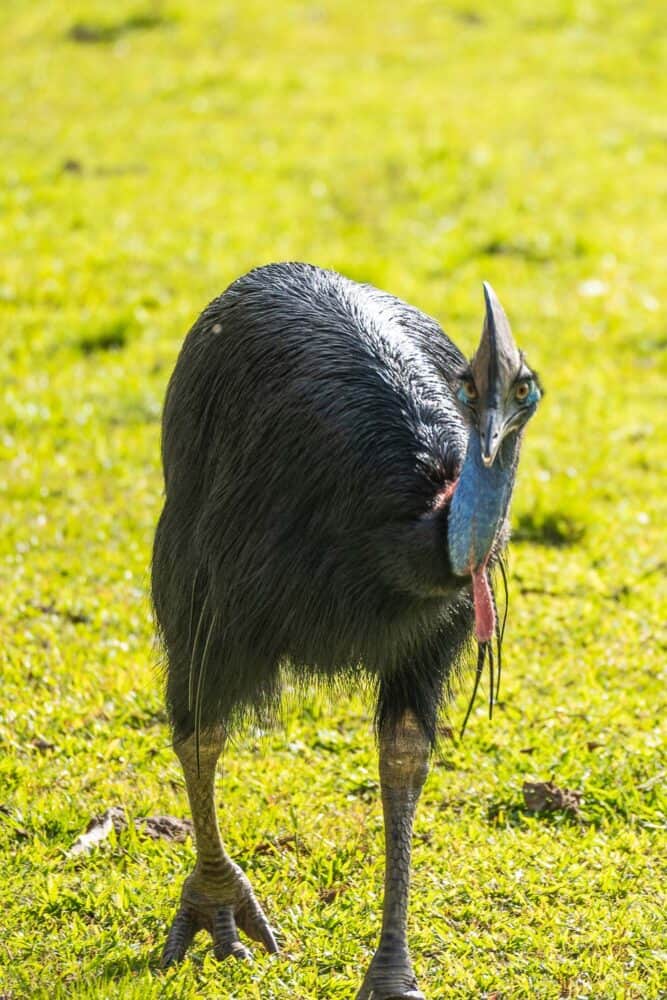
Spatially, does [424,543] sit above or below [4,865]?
above

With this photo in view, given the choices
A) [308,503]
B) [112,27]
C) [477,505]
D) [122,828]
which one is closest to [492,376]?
[477,505]

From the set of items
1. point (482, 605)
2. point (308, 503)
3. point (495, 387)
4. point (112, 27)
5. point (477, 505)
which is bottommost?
point (482, 605)

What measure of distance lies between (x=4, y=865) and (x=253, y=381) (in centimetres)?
148

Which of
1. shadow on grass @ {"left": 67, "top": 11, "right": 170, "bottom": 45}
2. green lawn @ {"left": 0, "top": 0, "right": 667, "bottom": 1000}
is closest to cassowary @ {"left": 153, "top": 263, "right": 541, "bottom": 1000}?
green lawn @ {"left": 0, "top": 0, "right": 667, "bottom": 1000}

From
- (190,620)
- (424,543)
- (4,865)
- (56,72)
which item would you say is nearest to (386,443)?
(424,543)

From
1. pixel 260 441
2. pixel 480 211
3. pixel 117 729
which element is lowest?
pixel 117 729

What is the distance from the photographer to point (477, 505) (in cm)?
326

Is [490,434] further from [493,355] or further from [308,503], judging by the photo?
[308,503]

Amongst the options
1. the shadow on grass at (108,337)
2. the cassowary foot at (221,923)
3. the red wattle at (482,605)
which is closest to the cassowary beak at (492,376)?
the red wattle at (482,605)

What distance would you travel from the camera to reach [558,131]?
1166 centimetres

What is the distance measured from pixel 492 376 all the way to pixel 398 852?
123 cm

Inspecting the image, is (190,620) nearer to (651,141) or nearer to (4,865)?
(4,865)

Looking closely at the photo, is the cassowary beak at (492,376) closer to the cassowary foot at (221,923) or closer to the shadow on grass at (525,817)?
the cassowary foot at (221,923)

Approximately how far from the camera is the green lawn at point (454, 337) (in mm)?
4152
